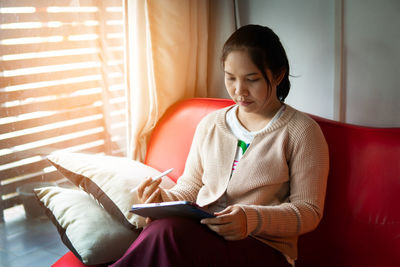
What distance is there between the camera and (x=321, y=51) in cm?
169

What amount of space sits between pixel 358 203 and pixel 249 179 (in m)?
0.35

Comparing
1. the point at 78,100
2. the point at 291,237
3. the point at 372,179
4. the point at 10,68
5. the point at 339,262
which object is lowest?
the point at 339,262

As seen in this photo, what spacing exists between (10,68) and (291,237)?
116 centimetres

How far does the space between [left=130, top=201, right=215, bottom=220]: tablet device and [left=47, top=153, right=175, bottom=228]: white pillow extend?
216 mm

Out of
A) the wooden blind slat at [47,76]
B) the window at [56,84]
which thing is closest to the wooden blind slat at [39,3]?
the window at [56,84]

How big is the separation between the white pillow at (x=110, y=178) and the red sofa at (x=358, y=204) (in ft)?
0.75

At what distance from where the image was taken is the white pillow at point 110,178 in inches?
55.7

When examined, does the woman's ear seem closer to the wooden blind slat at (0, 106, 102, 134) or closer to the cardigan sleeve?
the cardigan sleeve

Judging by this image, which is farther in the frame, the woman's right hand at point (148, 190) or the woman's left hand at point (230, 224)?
the woman's right hand at point (148, 190)

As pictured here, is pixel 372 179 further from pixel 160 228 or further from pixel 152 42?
pixel 152 42

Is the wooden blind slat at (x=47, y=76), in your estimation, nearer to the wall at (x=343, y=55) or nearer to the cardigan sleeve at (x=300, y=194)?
the wall at (x=343, y=55)

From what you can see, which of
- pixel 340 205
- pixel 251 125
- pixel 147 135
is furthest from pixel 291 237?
pixel 147 135

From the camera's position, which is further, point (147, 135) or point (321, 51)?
point (147, 135)

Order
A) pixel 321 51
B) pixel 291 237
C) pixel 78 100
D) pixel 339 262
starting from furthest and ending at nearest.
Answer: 1. pixel 78 100
2. pixel 321 51
3. pixel 339 262
4. pixel 291 237
